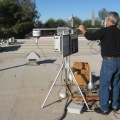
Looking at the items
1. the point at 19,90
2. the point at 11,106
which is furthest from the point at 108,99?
the point at 19,90

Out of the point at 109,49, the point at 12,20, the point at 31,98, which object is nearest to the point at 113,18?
the point at 109,49

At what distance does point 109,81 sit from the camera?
4.34 metres

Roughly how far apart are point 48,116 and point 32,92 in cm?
165

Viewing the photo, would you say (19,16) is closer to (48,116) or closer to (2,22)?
(2,22)

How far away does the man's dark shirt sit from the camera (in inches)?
166

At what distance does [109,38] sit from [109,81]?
756 millimetres

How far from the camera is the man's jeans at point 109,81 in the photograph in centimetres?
427

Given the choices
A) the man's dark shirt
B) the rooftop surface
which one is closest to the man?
the man's dark shirt

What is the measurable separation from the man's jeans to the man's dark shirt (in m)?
0.14

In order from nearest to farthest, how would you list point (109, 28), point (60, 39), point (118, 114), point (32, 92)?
1. point (109, 28)
2. point (118, 114)
3. point (60, 39)
4. point (32, 92)

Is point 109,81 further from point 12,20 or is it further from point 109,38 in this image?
point 12,20

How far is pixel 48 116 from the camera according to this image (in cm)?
445

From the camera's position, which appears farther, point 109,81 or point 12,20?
point 12,20

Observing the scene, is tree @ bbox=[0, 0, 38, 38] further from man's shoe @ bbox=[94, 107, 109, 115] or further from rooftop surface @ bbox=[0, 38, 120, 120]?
man's shoe @ bbox=[94, 107, 109, 115]
